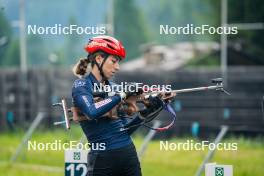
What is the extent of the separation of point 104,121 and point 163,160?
6.82m

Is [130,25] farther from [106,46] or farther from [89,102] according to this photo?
[89,102]

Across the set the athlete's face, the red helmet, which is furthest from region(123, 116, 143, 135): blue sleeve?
the red helmet

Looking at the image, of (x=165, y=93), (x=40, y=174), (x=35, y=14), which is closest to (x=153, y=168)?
(x=40, y=174)

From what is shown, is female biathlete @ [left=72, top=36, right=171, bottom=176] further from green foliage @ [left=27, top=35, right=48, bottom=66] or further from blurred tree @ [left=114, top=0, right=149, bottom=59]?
blurred tree @ [left=114, top=0, right=149, bottom=59]

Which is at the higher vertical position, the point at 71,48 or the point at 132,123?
the point at 71,48

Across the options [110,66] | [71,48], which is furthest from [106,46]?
[71,48]

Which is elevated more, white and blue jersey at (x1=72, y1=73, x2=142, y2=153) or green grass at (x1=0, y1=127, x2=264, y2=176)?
white and blue jersey at (x1=72, y1=73, x2=142, y2=153)

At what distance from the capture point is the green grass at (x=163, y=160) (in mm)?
14469

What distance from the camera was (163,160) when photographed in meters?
15.7

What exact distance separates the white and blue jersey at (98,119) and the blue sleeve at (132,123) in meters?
0.06

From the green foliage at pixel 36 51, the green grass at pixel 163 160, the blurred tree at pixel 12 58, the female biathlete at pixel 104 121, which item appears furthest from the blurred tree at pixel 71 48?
the female biathlete at pixel 104 121

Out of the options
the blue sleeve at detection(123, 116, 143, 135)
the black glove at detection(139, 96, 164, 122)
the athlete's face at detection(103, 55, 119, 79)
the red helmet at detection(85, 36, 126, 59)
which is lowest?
the blue sleeve at detection(123, 116, 143, 135)

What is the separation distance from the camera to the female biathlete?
28.9ft

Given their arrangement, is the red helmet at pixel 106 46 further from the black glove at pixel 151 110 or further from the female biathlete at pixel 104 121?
the black glove at pixel 151 110
